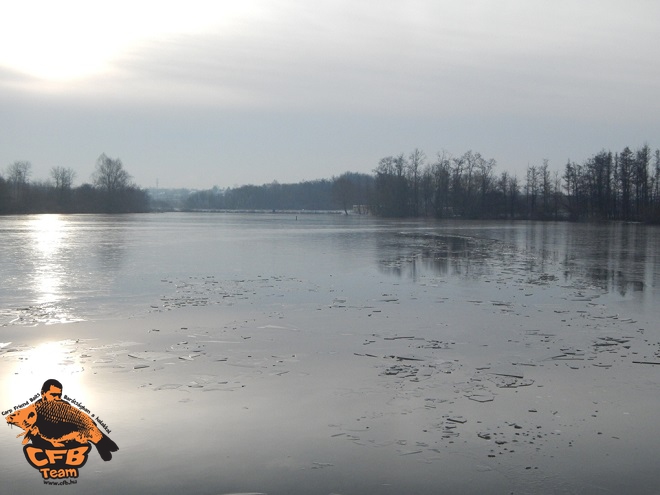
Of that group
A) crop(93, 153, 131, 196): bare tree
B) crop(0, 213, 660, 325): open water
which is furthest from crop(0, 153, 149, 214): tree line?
crop(0, 213, 660, 325): open water

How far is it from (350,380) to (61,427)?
3580mm

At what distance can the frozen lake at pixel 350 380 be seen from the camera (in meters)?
5.18

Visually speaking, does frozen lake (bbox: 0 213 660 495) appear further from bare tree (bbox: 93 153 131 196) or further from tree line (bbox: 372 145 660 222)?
bare tree (bbox: 93 153 131 196)

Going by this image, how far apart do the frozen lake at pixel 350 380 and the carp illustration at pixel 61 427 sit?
0.58ft

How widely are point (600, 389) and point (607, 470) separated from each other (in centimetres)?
231

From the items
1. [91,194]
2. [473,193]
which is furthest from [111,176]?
[473,193]

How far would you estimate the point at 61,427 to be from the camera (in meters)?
5.04

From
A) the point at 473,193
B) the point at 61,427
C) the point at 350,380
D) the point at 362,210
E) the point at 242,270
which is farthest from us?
the point at 362,210

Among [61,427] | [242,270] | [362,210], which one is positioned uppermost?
[362,210]

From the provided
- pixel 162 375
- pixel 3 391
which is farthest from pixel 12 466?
pixel 162 375

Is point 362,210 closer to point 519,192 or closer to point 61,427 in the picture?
point 519,192

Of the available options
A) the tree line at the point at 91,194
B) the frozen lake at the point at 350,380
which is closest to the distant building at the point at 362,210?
the tree line at the point at 91,194

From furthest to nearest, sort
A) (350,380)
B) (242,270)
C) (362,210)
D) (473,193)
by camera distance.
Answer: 1. (362,210)
2. (473,193)
3. (242,270)
4. (350,380)

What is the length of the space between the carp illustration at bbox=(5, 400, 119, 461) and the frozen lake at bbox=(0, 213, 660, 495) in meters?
0.18
